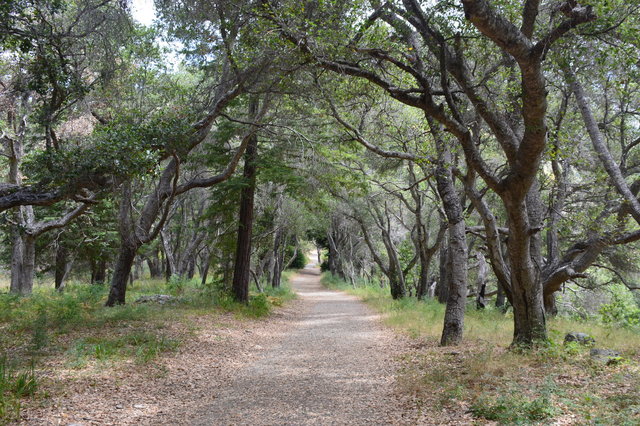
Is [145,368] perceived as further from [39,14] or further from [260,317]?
[260,317]

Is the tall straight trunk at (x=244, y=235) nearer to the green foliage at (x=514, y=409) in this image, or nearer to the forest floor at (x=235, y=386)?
the forest floor at (x=235, y=386)

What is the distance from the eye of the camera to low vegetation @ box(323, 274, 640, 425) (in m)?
4.27

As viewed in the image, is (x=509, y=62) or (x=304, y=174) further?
(x=304, y=174)

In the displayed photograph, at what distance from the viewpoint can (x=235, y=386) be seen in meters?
6.33

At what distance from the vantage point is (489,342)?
8656mm

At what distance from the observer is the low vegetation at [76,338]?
525cm

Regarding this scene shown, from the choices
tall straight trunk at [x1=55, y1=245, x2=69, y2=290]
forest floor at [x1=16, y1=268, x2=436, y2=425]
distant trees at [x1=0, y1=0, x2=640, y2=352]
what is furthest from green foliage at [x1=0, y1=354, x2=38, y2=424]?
tall straight trunk at [x1=55, y1=245, x2=69, y2=290]

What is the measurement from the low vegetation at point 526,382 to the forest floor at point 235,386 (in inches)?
19.4

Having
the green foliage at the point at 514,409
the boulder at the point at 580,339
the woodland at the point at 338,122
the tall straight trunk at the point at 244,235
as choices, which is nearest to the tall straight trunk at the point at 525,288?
the woodland at the point at 338,122

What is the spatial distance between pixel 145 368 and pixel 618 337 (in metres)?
9.67

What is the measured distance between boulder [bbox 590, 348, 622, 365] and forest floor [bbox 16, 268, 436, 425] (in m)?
3.06

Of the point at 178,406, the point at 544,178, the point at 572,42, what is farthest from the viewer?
the point at 544,178

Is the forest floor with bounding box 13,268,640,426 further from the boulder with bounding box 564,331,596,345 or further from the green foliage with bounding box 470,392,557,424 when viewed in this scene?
the boulder with bounding box 564,331,596,345

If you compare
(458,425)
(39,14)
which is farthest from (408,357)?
(39,14)
